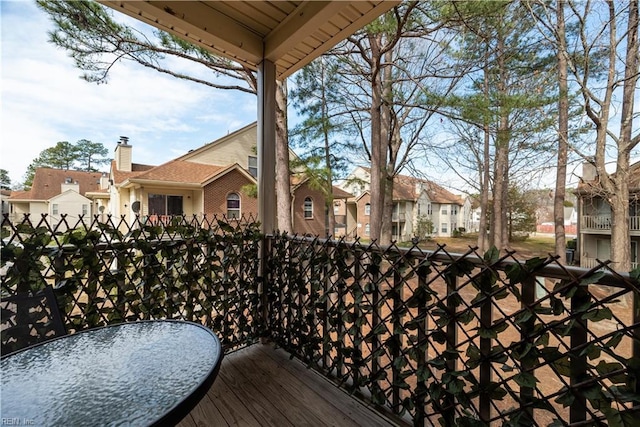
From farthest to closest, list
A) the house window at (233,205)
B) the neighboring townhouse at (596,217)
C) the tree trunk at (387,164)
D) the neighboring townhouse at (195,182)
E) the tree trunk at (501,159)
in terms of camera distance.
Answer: the house window at (233,205), the neighboring townhouse at (195,182), the tree trunk at (387,164), the neighboring townhouse at (596,217), the tree trunk at (501,159)

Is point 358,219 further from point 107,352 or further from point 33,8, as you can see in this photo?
point 107,352

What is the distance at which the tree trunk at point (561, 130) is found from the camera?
634 centimetres

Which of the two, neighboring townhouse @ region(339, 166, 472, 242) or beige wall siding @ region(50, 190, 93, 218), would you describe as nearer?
beige wall siding @ region(50, 190, 93, 218)

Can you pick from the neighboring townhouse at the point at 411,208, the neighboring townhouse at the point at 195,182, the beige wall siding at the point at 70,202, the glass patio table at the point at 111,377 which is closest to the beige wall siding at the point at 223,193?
the neighboring townhouse at the point at 195,182

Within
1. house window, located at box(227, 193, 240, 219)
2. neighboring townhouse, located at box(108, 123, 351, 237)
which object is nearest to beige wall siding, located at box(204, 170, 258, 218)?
neighboring townhouse, located at box(108, 123, 351, 237)

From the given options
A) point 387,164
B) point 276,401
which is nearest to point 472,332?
point 276,401

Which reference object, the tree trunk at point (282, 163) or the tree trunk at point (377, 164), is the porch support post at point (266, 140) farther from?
the tree trunk at point (377, 164)

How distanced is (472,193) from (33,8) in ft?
38.1

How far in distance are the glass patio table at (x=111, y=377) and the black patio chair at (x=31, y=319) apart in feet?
0.48

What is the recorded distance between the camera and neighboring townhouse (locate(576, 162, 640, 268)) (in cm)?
720

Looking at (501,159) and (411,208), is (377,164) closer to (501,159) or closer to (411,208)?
(501,159)

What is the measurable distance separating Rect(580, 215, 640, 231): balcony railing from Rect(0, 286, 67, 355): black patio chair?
1225 centimetres

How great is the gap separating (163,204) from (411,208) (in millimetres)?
12316

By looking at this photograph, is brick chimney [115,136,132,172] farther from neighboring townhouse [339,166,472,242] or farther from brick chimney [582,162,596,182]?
brick chimney [582,162,596,182]
